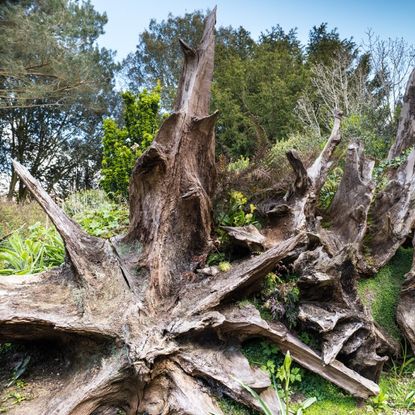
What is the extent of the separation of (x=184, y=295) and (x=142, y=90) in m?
12.9

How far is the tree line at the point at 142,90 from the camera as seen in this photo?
31.1 ft

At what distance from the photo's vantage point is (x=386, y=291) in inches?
128

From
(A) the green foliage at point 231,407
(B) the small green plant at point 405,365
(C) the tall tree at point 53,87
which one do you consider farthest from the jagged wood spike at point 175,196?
(C) the tall tree at point 53,87

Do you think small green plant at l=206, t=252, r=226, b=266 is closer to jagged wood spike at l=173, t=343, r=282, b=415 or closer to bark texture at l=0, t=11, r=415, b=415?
bark texture at l=0, t=11, r=415, b=415

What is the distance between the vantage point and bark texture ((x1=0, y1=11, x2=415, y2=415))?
2117mm

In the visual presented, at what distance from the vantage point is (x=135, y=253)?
9.76 ft

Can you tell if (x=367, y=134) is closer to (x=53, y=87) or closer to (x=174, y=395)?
(x=174, y=395)

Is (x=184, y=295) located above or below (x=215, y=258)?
below

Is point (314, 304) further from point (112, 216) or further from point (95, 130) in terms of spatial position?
point (95, 130)

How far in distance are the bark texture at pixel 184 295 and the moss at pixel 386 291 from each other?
16 cm

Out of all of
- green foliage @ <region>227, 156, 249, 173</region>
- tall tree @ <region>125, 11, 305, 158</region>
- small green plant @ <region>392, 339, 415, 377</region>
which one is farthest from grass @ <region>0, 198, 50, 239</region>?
tall tree @ <region>125, 11, 305, 158</region>

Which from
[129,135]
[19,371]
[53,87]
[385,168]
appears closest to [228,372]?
[19,371]

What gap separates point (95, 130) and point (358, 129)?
14.0 metres

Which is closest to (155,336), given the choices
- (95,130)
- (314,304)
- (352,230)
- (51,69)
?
(314,304)
